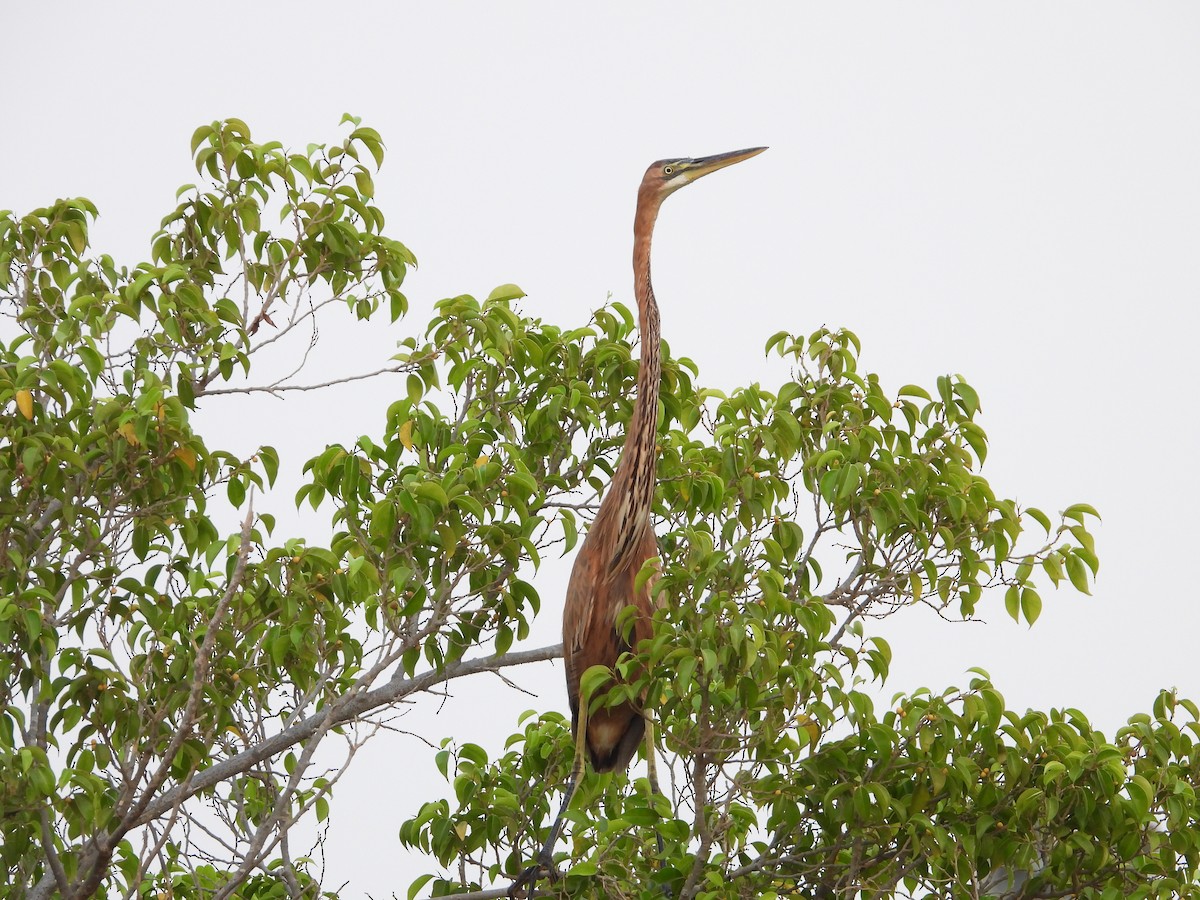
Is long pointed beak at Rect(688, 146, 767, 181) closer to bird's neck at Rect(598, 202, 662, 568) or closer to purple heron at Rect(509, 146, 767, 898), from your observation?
purple heron at Rect(509, 146, 767, 898)

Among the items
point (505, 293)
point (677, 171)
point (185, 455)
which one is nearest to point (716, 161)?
point (677, 171)

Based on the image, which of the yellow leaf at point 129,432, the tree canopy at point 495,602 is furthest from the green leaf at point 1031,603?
the yellow leaf at point 129,432

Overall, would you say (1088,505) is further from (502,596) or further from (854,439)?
(502,596)

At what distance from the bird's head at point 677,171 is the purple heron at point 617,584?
0.25m

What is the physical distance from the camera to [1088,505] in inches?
127

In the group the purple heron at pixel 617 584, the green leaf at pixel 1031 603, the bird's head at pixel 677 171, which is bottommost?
the green leaf at pixel 1031 603

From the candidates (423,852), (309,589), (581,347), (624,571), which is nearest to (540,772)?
(423,852)

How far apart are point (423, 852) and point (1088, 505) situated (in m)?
1.91

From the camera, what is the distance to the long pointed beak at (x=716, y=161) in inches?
155

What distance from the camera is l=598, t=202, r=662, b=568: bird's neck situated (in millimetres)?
3490

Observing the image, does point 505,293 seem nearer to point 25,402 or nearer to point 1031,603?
point 25,402

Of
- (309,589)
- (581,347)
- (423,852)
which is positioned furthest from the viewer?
(581,347)

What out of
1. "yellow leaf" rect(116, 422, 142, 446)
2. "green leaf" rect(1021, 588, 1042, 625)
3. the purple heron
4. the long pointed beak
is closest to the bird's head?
the long pointed beak

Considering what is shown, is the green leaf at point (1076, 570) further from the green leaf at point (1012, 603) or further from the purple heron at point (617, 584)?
the purple heron at point (617, 584)
